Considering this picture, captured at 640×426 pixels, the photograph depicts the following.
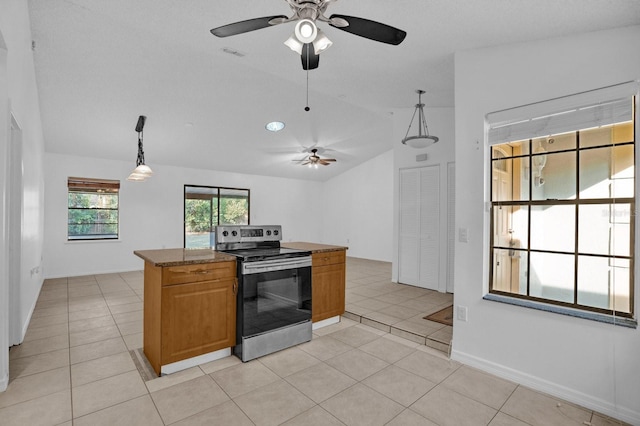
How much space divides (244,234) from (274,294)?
74cm

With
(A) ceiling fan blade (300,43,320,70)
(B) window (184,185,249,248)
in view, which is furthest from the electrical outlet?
(B) window (184,185,249,248)

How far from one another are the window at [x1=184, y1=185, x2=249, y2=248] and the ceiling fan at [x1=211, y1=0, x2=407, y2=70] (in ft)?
20.9

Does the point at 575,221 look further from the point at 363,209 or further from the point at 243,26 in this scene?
the point at 363,209

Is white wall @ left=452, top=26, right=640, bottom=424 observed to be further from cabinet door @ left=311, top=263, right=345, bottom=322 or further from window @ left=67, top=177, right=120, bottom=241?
window @ left=67, top=177, right=120, bottom=241

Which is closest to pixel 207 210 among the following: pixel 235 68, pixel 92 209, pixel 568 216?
pixel 92 209

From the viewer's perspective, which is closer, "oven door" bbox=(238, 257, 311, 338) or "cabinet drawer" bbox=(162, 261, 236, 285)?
"cabinet drawer" bbox=(162, 261, 236, 285)

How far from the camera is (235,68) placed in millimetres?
3926

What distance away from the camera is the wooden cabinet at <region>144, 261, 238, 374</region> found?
2477 mm

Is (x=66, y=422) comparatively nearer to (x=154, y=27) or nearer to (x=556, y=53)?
(x=154, y=27)

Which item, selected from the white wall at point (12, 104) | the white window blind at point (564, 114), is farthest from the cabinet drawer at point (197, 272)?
the white window blind at point (564, 114)

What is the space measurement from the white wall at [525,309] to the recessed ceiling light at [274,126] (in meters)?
3.49

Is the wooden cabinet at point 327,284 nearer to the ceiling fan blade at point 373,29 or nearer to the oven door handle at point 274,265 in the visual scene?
the oven door handle at point 274,265

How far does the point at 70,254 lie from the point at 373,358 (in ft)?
20.8

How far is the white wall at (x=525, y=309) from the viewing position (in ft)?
6.81
